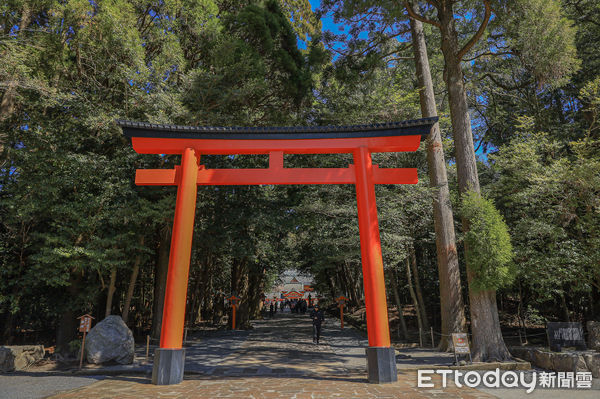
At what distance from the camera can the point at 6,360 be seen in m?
8.43

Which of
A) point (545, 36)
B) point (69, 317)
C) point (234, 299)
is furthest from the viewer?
point (234, 299)

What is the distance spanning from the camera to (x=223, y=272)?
29359 millimetres

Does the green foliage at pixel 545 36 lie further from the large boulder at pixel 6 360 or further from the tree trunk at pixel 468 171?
the large boulder at pixel 6 360

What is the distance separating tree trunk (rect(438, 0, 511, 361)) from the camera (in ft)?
27.8

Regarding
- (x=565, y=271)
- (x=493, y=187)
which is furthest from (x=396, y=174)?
(x=493, y=187)

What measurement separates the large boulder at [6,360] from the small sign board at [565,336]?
1396 cm

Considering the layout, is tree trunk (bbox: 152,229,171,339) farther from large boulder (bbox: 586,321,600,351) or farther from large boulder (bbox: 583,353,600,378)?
large boulder (bbox: 586,321,600,351)

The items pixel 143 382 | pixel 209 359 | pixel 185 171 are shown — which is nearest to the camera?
pixel 143 382

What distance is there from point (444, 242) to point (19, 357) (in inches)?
512

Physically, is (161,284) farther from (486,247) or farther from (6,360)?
(486,247)

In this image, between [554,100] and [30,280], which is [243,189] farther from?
[554,100]

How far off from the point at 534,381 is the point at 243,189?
1089 centimetres
